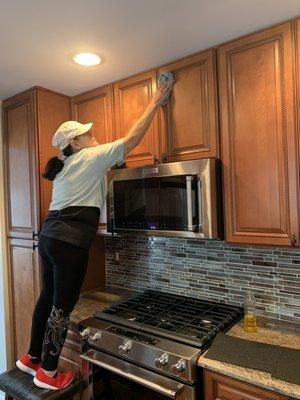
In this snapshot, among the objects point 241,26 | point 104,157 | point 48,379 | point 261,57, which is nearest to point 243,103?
point 261,57

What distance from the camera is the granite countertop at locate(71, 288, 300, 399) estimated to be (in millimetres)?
1122

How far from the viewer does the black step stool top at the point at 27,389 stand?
1521 mm

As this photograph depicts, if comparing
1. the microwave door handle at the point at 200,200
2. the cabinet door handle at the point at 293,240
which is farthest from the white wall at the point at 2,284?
the cabinet door handle at the point at 293,240

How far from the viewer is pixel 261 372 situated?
1.18 meters

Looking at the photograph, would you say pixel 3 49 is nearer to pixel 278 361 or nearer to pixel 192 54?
pixel 192 54

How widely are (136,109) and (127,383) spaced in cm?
150

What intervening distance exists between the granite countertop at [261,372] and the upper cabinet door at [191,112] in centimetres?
91

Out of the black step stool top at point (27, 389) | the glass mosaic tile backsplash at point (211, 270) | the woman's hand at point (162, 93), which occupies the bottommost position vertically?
the black step stool top at point (27, 389)

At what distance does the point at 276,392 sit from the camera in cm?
112

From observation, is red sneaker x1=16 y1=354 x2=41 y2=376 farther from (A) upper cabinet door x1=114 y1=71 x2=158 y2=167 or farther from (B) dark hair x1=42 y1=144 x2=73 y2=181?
(A) upper cabinet door x1=114 y1=71 x2=158 y2=167

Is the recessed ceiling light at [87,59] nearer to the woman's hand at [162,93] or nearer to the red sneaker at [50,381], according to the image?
the woman's hand at [162,93]

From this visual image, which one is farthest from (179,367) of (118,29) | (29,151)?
(29,151)

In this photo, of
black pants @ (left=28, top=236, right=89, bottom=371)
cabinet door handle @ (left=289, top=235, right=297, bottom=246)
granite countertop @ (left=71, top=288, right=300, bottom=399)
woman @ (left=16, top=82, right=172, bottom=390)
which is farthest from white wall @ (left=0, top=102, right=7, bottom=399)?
cabinet door handle @ (left=289, top=235, right=297, bottom=246)

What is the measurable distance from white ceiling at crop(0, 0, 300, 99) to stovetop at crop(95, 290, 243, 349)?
1.41 metres
